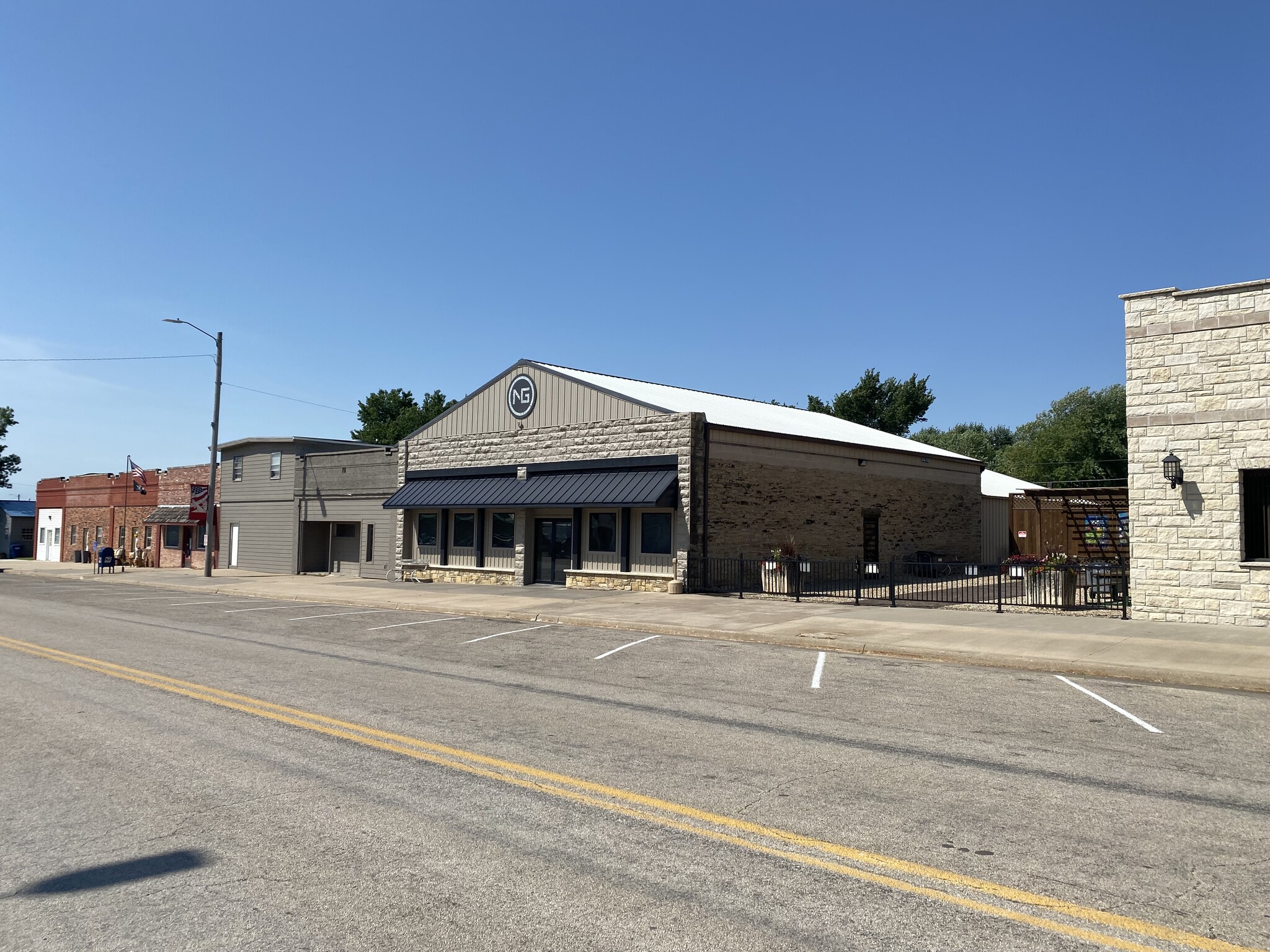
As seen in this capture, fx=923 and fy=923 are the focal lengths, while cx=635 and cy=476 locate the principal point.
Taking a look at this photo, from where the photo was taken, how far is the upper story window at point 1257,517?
17234mm

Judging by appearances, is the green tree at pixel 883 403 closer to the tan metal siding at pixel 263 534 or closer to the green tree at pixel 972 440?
the green tree at pixel 972 440

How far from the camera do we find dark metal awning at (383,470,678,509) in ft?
85.4

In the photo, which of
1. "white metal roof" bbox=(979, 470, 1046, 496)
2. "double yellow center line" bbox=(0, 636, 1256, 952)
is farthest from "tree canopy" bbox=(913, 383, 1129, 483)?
"double yellow center line" bbox=(0, 636, 1256, 952)

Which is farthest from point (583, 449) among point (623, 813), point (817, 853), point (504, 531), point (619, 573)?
point (817, 853)

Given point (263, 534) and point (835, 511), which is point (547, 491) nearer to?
point (835, 511)

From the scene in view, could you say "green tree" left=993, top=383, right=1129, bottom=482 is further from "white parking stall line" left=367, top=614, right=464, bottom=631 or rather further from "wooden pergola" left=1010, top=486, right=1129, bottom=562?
"white parking stall line" left=367, top=614, right=464, bottom=631

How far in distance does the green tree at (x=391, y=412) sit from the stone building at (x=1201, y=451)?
70790mm

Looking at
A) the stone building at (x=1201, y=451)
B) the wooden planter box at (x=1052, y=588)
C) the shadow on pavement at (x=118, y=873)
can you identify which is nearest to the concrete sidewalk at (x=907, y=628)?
the stone building at (x=1201, y=451)

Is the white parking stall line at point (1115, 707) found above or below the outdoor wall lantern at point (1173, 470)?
below

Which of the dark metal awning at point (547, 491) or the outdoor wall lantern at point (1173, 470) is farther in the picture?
the dark metal awning at point (547, 491)

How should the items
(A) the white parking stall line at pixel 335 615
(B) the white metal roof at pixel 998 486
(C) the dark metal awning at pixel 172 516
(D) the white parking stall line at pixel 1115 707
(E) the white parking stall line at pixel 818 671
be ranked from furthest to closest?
(C) the dark metal awning at pixel 172 516, (B) the white metal roof at pixel 998 486, (A) the white parking stall line at pixel 335 615, (E) the white parking stall line at pixel 818 671, (D) the white parking stall line at pixel 1115 707

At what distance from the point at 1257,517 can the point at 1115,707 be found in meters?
9.56

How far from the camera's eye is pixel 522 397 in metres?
31.1

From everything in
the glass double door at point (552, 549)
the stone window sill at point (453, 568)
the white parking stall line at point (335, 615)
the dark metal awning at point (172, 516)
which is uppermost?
the dark metal awning at point (172, 516)
